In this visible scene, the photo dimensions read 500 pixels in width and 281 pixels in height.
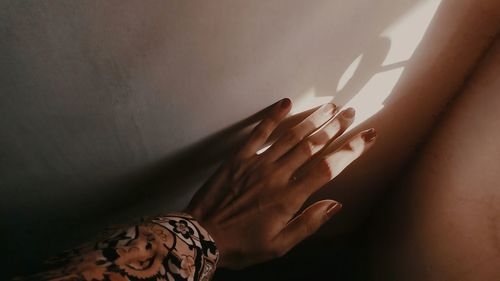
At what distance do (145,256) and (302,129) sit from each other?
1.51 ft

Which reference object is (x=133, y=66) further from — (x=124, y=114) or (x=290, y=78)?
(x=290, y=78)

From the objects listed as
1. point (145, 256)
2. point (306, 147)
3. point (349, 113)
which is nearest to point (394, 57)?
point (349, 113)

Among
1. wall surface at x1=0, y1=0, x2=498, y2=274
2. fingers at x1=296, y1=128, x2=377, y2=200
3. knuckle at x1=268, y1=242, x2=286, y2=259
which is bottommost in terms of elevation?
knuckle at x1=268, y1=242, x2=286, y2=259

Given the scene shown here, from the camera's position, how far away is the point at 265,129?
90 centimetres

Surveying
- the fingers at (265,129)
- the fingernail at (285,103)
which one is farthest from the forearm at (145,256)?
the fingernail at (285,103)

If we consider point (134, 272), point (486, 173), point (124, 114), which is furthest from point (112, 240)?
point (486, 173)

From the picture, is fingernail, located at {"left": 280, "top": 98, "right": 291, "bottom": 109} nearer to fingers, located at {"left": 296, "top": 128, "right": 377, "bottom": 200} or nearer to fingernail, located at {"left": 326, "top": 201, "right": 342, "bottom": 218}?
fingers, located at {"left": 296, "top": 128, "right": 377, "bottom": 200}

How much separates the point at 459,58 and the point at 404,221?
49 centimetres

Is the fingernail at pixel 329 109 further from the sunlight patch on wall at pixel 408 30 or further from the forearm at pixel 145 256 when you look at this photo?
the forearm at pixel 145 256

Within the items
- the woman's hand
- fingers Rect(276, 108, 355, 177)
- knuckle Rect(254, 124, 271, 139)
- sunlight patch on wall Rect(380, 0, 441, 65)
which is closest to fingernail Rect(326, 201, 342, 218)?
the woman's hand

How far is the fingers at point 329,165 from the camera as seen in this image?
907mm

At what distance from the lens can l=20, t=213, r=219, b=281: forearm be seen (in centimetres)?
61

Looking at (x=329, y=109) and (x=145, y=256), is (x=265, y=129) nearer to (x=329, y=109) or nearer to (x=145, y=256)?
(x=329, y=109)

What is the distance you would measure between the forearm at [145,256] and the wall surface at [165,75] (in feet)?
0.85
